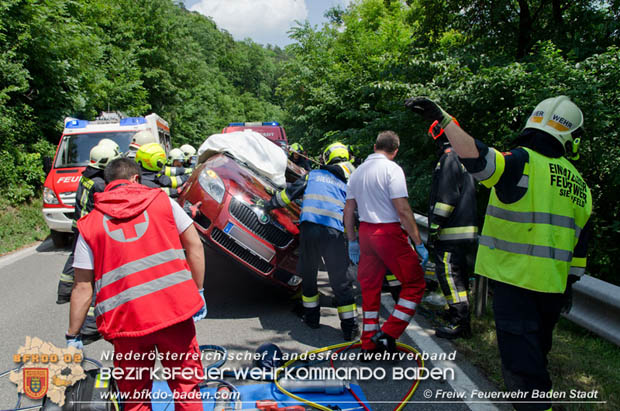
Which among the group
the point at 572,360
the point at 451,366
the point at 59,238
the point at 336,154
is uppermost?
the point at 336,154

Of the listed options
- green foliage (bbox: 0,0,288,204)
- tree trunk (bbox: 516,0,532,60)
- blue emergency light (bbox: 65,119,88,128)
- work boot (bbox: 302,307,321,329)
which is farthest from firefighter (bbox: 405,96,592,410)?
green foliage (bbox: 0,0,288,204)

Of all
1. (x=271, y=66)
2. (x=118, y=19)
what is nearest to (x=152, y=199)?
(x=118, y=19)

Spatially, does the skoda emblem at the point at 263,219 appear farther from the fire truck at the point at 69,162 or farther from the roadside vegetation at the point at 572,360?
the fire truck at the point at 69,162

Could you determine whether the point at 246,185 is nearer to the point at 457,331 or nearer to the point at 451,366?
the point at 457,331

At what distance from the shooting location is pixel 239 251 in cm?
480

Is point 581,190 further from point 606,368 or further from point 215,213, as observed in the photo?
point 215,213

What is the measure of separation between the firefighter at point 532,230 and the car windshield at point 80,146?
938 centimetres

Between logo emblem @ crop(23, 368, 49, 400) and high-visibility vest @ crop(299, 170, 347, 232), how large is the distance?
276cm

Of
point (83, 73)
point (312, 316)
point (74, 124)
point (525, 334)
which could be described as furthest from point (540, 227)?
point (83, 73)

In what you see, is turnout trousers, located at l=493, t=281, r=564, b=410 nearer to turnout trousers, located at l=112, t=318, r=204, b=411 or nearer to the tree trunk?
turnout trousers, located at l=112, t=318, r=204, b=411

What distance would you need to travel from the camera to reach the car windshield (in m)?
9.96

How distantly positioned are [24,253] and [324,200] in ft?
25.6

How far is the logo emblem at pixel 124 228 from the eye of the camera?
229 cm

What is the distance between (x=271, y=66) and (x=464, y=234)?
275ft
